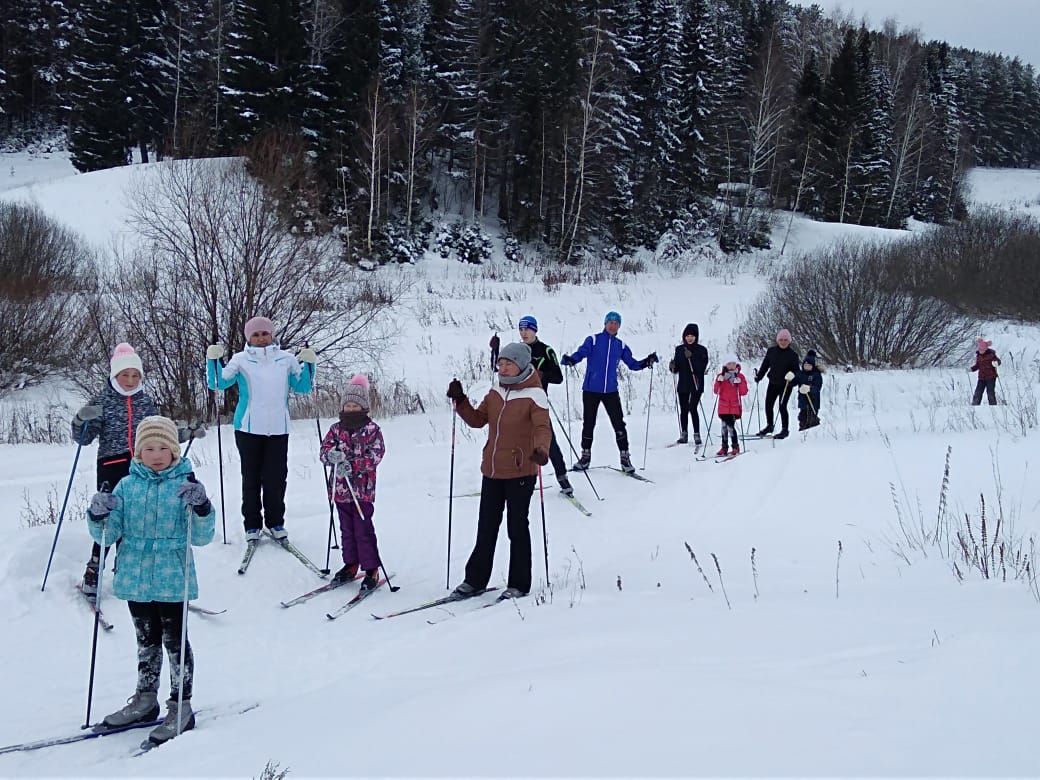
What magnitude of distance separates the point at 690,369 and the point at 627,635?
6926 millimetres

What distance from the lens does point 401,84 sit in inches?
1379

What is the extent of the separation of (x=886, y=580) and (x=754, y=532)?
1714mm

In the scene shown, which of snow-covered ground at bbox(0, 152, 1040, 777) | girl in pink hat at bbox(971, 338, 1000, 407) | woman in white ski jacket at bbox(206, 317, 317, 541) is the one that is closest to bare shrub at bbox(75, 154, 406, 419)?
snow-covered ground at bbox(0, 152, 1040, 777)

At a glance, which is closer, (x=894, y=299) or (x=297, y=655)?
(x=297, y=655)

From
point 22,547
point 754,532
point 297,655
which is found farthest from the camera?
point 754,532

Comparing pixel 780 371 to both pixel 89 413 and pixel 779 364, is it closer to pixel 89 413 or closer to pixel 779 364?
pixel 779 364

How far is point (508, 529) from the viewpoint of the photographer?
555 cm

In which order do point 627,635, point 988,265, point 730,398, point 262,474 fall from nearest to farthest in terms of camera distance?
point 627,635, point 262,474, point 730,398, point 988,265

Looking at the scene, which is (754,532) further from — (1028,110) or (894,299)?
(1028,110)

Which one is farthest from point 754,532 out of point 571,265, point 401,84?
point 401,84

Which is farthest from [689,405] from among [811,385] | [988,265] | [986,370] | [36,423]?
[988,265]

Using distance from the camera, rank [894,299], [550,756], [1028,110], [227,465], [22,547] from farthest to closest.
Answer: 1. [1028,110]
2. [894,299]
3. [227,465]
4. [22,547]
5. [550,756]

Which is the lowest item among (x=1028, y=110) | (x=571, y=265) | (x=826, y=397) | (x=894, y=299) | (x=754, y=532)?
(x=754, y=532)

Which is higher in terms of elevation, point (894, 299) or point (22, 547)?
point (894, 299)
